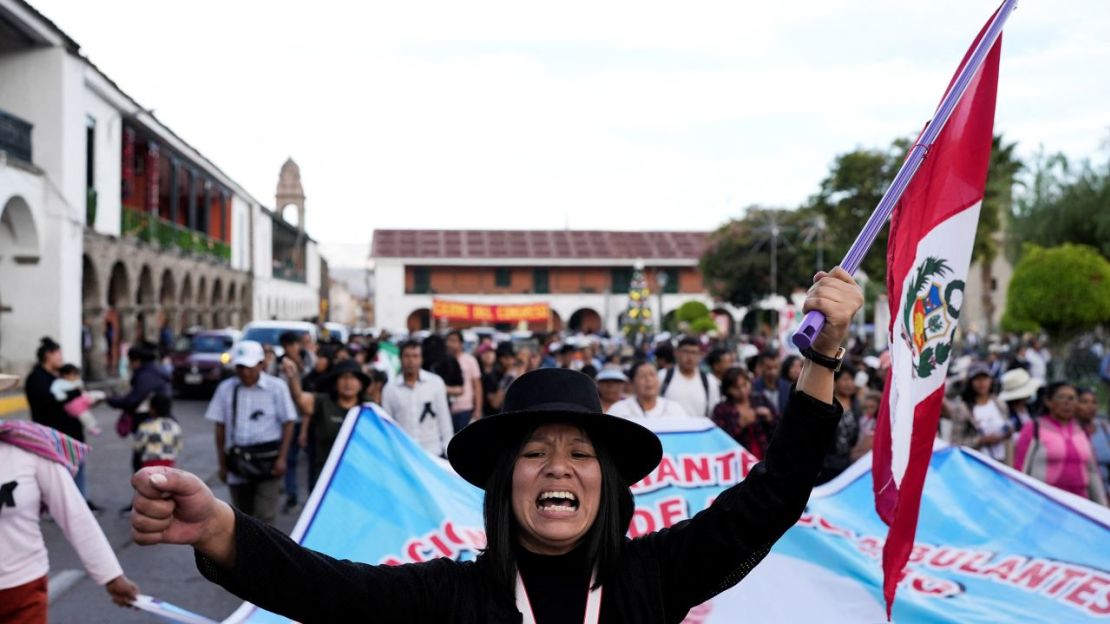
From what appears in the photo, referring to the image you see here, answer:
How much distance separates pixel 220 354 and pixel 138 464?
629 inches

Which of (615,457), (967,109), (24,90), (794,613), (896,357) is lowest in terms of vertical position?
(794,613)

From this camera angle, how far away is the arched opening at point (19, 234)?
21797 millimetres

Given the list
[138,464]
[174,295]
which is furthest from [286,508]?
[174,295]

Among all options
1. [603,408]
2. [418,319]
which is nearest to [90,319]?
[603,408]

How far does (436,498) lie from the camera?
554 cm

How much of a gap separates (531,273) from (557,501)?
73199 mm

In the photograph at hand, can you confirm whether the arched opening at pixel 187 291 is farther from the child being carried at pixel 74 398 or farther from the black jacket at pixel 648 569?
the black jacket at pixel 648 569

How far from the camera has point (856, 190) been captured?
157 feet

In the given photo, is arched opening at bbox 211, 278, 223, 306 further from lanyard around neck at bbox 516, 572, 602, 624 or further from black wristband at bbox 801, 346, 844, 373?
black wristband at bbox 801, 346, 844, 373

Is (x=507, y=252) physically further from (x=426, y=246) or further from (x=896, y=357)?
(x=896, y=357)

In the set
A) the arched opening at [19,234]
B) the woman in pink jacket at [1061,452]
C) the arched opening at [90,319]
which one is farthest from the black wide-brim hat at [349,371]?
the arched opening at [90,319]

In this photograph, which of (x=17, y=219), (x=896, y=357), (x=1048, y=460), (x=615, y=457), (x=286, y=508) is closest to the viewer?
(x=615, y=457)

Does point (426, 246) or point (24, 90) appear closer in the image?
point (24, 90)

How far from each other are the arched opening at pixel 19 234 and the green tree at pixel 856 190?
3275 cm
